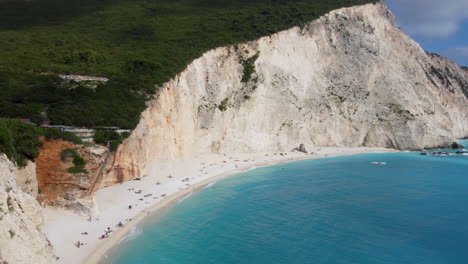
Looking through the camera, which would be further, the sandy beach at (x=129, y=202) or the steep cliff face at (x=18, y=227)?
the sandy beach at (x=129, y=202)

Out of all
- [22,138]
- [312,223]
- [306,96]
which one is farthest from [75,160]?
[306,96]

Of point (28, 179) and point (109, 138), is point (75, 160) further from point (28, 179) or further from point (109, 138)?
point (109, 138)

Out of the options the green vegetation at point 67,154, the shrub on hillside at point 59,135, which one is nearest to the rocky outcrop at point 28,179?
the green vegetation at point 67,154

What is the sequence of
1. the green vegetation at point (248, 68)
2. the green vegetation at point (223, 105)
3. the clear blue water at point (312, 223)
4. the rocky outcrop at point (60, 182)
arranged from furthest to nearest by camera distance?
1. the green vegetation at point (248, 68)
2. the green vegetation at point (223, 105)
3. the rocky outcrop at point (60, 182)
4. the clear blue water at point (312, 223)

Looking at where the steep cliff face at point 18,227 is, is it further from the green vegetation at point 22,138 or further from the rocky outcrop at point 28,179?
the rocky outcrop at point 28,179

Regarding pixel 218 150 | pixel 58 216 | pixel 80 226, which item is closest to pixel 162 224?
pixel 80 226

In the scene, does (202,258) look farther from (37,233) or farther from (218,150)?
(218,150)
